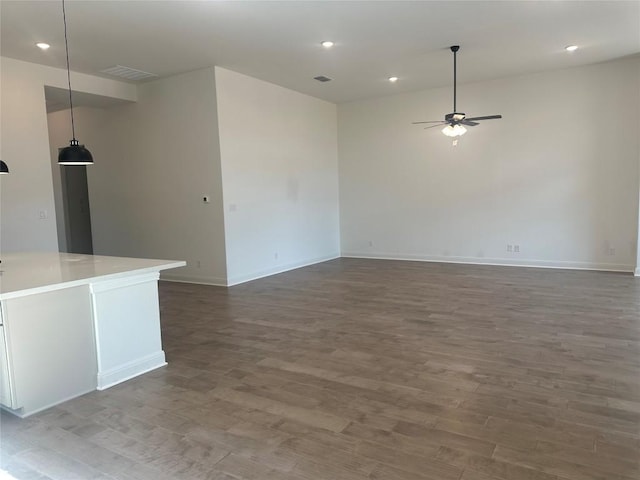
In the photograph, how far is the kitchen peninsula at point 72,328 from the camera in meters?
2.65

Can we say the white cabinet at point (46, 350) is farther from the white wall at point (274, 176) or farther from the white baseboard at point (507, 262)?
the white baseboard at point (507, 262)

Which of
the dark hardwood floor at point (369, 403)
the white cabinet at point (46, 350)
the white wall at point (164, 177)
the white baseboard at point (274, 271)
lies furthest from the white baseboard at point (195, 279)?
the white cabinet at point (46, 350)

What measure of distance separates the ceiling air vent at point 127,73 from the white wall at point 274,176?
1.15 meters

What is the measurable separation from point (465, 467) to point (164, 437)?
158 centimetres

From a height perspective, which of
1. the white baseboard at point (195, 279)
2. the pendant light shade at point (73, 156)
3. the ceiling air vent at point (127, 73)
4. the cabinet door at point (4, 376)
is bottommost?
the white baseboard at point (195, 279)

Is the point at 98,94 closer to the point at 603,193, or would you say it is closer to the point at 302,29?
the point at 302,29

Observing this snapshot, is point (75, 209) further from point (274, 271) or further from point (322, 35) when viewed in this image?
point (322, 35)

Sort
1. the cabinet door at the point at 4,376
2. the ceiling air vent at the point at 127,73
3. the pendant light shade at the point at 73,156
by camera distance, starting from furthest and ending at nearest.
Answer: the ceiling air vent at the point at 127,73 < the pendant light shade at the point at 73,156 < the cabinet door at the point at 4,376

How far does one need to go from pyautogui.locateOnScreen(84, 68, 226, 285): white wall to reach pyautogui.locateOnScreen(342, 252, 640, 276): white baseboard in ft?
11.7

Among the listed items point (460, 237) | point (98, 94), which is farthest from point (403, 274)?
point (98, 94)

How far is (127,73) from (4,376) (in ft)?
16.5

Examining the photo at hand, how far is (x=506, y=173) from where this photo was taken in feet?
24.6

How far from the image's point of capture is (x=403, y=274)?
7.14 meters

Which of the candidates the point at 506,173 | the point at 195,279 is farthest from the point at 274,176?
the point at 506,173
